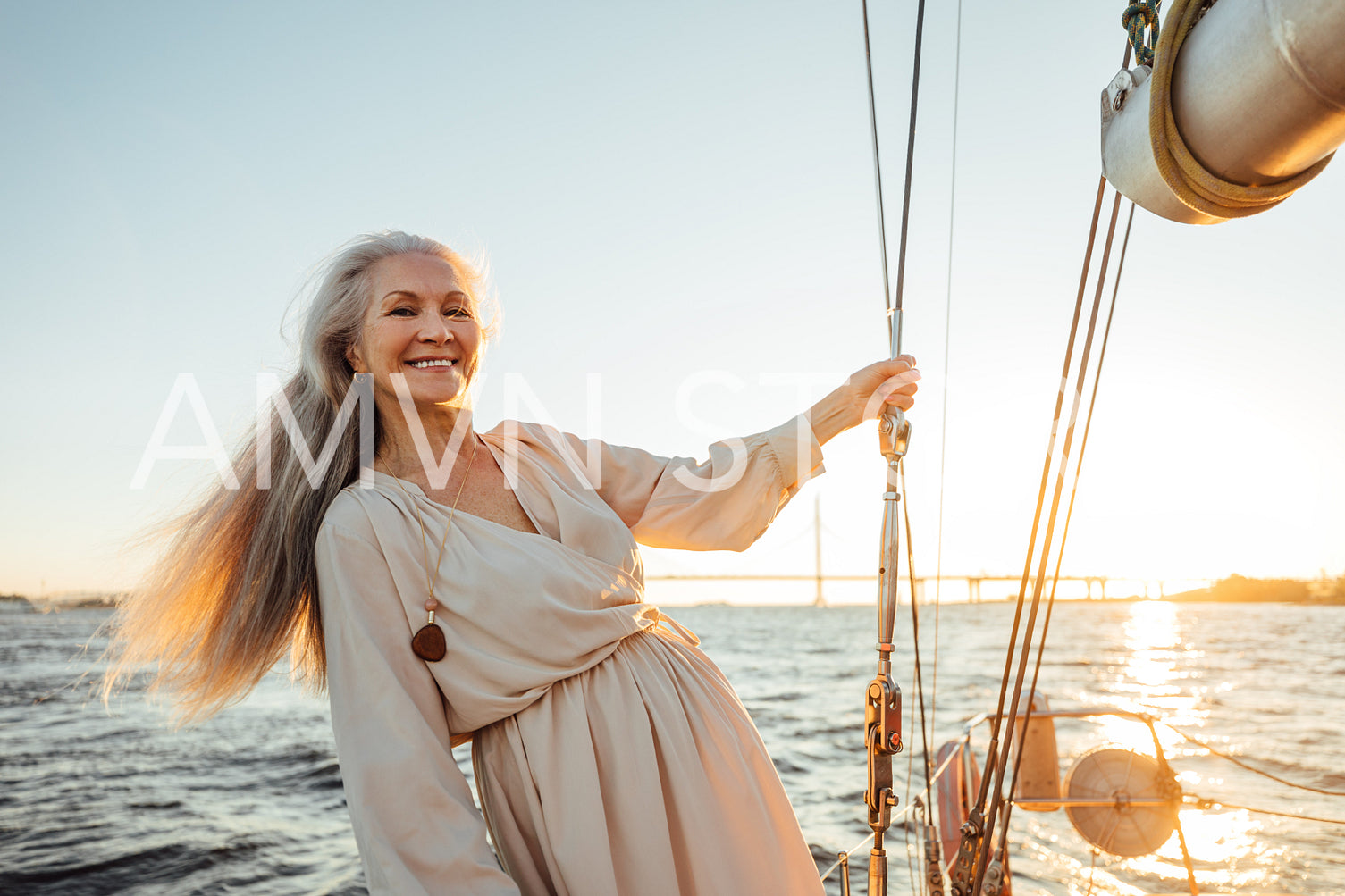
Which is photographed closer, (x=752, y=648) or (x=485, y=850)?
(x=485, y=850)

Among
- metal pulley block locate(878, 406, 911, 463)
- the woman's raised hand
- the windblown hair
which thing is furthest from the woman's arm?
the windblown hair

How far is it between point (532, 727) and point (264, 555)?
521 millimetres

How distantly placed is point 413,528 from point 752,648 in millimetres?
33091

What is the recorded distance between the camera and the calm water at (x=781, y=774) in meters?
6.44

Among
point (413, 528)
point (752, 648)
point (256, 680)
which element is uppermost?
point (413, 528)

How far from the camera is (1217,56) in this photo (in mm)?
781

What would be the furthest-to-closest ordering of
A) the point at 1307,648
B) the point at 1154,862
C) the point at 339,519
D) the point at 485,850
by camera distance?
the point at 1307,648, the point at 1154,862, the point at 339,519, the point at 485,850

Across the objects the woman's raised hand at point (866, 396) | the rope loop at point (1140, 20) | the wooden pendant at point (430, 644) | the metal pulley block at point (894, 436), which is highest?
the rope loop at point (1140, 20)

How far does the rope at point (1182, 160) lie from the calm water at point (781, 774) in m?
1.46

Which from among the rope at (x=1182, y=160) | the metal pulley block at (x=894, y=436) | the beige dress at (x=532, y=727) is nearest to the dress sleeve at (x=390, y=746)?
the beige dress at (x=532, y=727)

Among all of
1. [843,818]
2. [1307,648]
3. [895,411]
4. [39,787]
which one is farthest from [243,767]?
[1307,648]

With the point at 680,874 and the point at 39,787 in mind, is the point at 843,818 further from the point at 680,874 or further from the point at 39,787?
the point at 39,787

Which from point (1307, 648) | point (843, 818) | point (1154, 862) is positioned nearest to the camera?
point (1154, 862)

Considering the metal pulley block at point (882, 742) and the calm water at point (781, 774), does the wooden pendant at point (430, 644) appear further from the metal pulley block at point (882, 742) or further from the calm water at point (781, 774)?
the calm water at point (781, 774)
